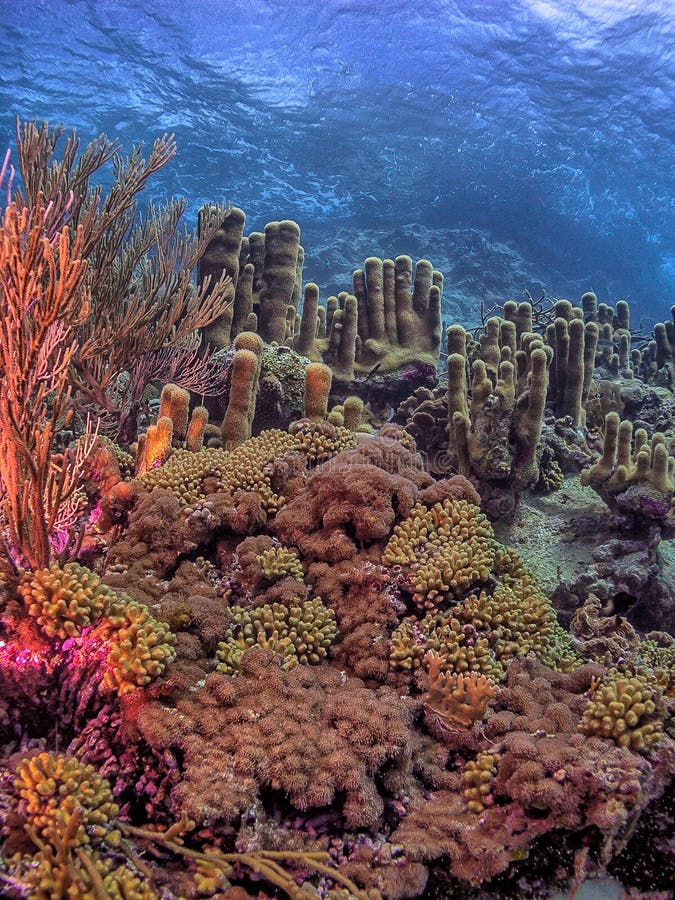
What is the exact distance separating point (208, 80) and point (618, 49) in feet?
64.6

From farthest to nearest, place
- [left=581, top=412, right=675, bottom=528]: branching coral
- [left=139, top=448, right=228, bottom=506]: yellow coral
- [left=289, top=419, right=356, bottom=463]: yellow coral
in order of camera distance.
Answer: [left=581, top=412, right=675, bottom=528]: branching coral < [left=289, top=419, right=356, bottom=463]: yellow coral < [left=139, top=448, right=228, bottom=506]: yellow coral

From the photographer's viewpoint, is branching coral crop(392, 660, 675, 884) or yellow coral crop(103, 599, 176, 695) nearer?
branching coral crop(392, 660, 675, 884)

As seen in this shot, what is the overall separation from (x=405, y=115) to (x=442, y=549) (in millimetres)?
33366

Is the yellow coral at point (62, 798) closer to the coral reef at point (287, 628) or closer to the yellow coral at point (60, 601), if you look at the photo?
the coral reef at point (287, 628)

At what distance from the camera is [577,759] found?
1922mm

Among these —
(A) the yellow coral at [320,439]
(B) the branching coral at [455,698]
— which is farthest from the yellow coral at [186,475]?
(B) the branching coral at [455,698]

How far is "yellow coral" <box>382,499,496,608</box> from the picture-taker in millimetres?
3127

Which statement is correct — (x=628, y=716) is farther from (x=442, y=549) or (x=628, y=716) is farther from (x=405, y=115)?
(x=405, y=115)

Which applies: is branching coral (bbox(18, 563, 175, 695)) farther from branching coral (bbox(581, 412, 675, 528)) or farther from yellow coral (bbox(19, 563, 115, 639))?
branching coral (bbox(581, 412, 675, 528))

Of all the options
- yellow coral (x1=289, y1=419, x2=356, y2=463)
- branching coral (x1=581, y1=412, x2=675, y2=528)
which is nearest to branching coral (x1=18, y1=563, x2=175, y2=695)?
yellow coral (x1=289, y1=419, x2=356, y2=463)

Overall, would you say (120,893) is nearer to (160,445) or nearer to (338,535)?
(338,535)

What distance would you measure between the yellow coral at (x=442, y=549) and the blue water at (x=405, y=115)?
27017 mm

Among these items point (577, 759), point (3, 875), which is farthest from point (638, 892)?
point (3, 875)

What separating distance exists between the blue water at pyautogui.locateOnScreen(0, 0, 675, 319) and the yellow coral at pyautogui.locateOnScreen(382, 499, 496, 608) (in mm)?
27017
